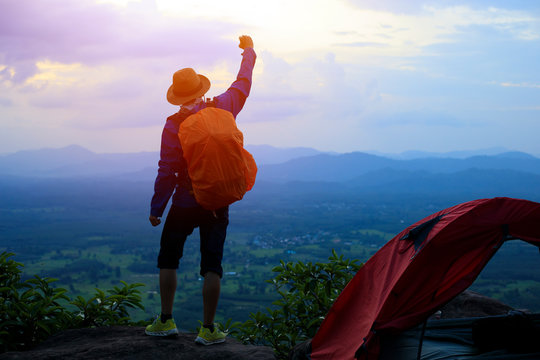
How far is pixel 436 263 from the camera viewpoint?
4.22 meters

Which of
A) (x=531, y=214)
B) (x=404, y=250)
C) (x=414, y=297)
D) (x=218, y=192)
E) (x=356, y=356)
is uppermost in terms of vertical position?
(x=218, y=192)

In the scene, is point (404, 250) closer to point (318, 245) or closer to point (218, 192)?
point (218, 192)

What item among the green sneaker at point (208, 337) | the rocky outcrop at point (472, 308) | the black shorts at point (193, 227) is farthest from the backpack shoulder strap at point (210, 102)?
the rocky outcrop at point (472, 308)

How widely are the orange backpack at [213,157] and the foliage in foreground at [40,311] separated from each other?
7.33 ft

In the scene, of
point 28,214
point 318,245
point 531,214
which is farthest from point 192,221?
point 28,214

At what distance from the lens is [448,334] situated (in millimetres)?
5625

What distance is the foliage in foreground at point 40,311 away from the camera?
4.93 metres

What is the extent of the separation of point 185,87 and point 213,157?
86 cm

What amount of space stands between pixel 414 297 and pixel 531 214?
139 centimetres

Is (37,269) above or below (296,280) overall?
below

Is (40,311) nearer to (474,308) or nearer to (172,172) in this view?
(172,172)

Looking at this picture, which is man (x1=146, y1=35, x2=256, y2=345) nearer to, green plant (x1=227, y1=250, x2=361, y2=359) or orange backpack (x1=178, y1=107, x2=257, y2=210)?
orange backpack (x1=178, y1=107, x2=257, y2=210)

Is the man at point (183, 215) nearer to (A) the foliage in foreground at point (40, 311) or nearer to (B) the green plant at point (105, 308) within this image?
(B) the green plant at point (105, 308)

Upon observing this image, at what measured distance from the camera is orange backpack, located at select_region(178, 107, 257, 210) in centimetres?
411
